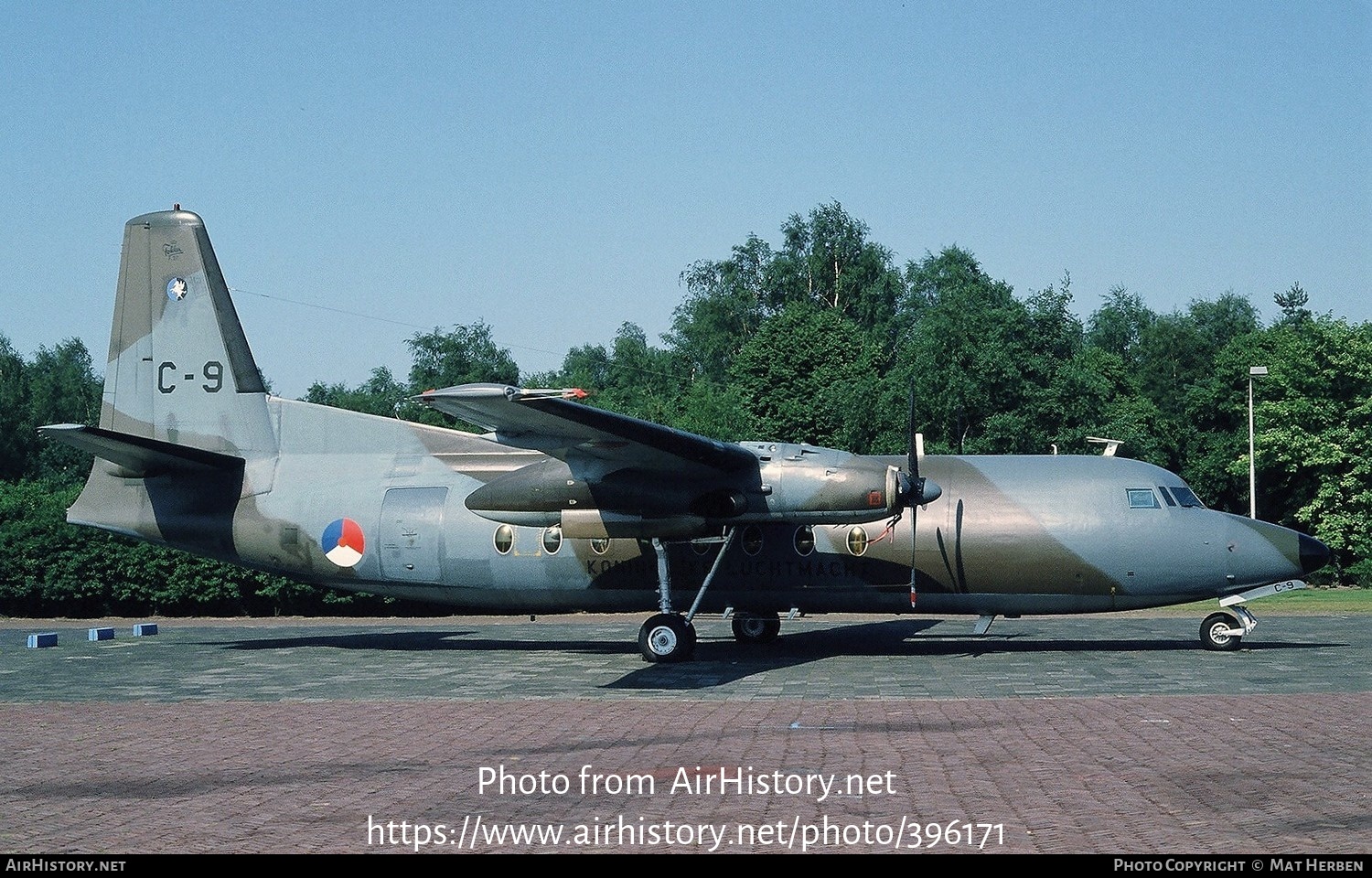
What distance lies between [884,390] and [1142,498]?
28645 mm

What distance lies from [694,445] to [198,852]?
11.6 metres

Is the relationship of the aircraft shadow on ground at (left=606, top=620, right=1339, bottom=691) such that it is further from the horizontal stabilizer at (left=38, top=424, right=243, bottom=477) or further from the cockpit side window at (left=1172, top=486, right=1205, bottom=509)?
the horizontal stabilizer at (left=38, top=424, right=243, bottom=477)

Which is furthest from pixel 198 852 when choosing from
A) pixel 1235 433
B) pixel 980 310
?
pixel 1235 433

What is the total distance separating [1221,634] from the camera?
21.8 m

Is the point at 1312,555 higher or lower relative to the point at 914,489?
lower

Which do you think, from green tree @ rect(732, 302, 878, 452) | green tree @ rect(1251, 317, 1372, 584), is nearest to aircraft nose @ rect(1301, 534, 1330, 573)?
green tree @ rect(1251, 317, 1372, 584)

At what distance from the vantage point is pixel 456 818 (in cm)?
979

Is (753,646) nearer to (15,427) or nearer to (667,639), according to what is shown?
(667,639)

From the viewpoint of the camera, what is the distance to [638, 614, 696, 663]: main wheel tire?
825 inches

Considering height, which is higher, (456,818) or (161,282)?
(161,282)

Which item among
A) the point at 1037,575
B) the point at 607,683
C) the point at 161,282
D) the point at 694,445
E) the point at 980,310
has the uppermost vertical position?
the point at 980,310

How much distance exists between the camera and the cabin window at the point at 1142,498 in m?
21.4

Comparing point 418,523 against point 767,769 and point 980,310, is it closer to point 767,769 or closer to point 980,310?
point 767,769

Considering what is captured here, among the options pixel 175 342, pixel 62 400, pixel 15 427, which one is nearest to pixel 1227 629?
pixel 175 342
